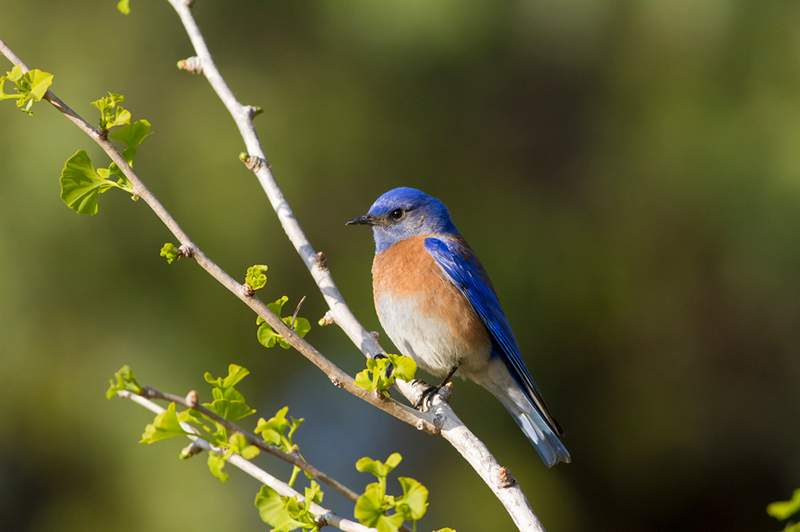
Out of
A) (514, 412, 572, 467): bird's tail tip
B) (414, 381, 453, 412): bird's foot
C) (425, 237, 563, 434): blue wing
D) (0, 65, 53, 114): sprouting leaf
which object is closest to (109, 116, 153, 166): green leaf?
(0, 65, 53, 114): sprouting leaf

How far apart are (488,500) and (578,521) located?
0.86 metres

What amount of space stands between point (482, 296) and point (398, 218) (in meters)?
0.57

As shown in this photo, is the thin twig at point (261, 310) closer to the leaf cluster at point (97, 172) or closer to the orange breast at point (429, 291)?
the leaf cluster at point (97, 172)

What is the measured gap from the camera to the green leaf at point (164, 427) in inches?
83.7

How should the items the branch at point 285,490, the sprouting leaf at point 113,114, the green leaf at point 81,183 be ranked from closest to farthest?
the branch at point 285,490, the sprouting leaf at point 113,114, the green leaf at point 81,183

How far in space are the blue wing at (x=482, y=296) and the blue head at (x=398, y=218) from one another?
0.15 metres

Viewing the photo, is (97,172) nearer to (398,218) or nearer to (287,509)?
(287,509)

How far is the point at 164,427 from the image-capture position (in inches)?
84.6

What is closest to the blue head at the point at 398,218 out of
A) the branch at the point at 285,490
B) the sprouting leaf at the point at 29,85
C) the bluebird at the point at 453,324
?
the bluebird at the point at 453,324

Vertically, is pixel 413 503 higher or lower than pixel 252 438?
lower

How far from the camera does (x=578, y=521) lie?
7.21 m

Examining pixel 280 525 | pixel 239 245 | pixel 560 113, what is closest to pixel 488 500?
pixel 239 245

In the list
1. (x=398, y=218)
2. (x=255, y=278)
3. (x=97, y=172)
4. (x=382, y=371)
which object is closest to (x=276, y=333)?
(x=255, y=278)

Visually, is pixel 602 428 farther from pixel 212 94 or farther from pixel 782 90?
pixel 212 94
